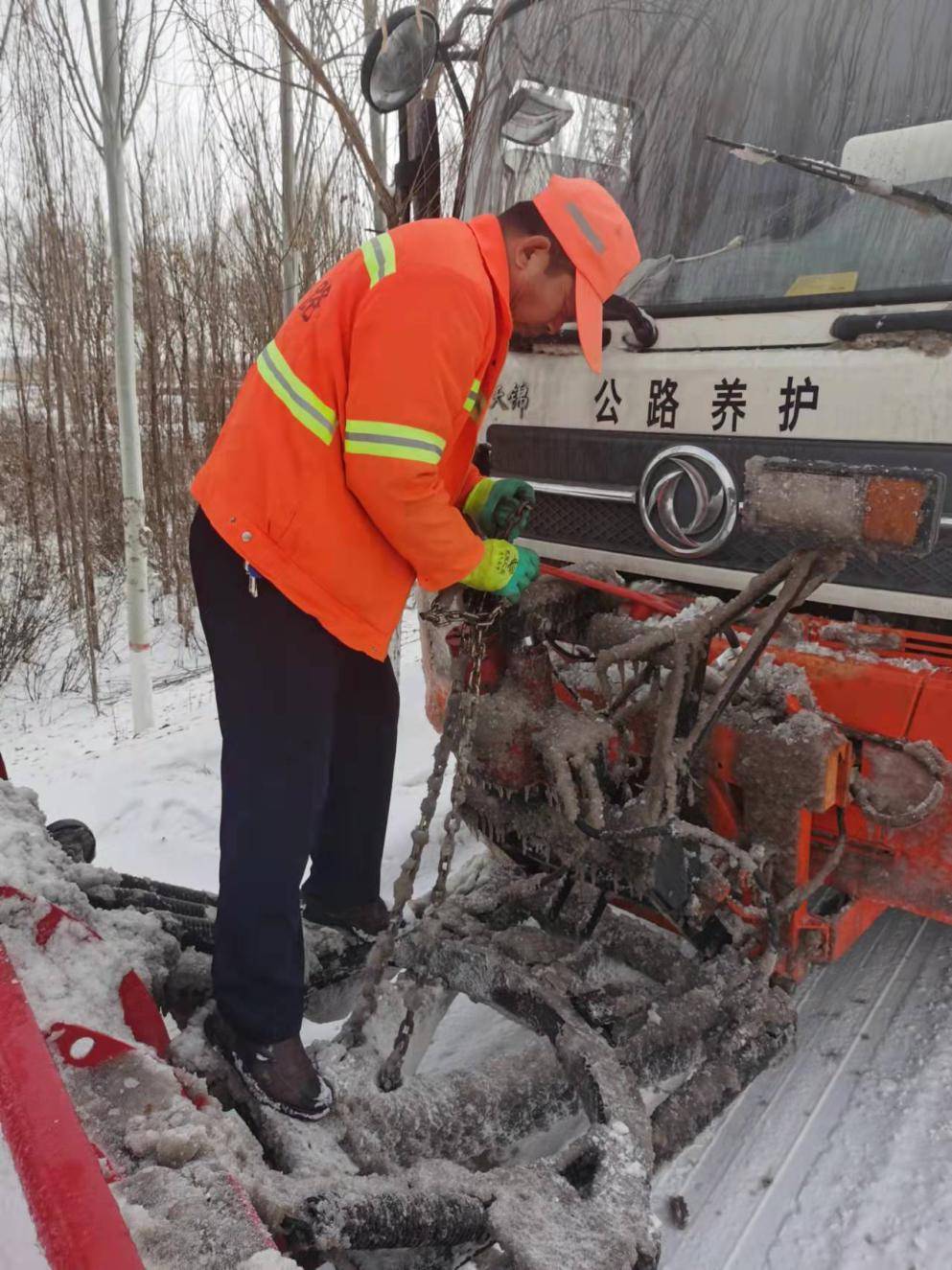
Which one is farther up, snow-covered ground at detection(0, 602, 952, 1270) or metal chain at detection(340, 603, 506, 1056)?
metal chain at detection(340, 603, 506, 1056)

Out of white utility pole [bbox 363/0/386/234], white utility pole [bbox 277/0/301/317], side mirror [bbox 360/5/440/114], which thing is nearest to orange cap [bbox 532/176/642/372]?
side mirror [bbox 360/5/440/114]

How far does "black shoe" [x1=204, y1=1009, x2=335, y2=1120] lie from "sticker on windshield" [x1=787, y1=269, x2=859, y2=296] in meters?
2.29

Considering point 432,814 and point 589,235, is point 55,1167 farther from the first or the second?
point 589,235

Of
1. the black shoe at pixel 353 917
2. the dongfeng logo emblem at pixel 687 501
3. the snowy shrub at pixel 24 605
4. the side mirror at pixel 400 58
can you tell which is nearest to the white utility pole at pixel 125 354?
the snowy shrub at pixel 24 605

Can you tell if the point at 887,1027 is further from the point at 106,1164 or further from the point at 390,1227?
the point at 106,1164

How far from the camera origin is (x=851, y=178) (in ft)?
8.33

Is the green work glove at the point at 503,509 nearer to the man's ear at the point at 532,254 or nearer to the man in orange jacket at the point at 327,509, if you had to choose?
the man in orange jacket at the point at 327,509

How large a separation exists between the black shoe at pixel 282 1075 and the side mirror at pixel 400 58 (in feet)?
9.43

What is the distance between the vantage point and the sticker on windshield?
2.46 metres

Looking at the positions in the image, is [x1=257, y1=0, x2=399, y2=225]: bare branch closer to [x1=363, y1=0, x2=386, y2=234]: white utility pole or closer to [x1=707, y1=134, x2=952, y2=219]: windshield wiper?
[x1=363, y1=0, x2=386, y2=234]: white utility pole

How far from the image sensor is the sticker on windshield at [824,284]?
2465mm

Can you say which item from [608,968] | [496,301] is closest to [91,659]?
[608,968]

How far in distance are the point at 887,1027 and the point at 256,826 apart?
206 cm

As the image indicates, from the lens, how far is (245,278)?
952 centimetres
